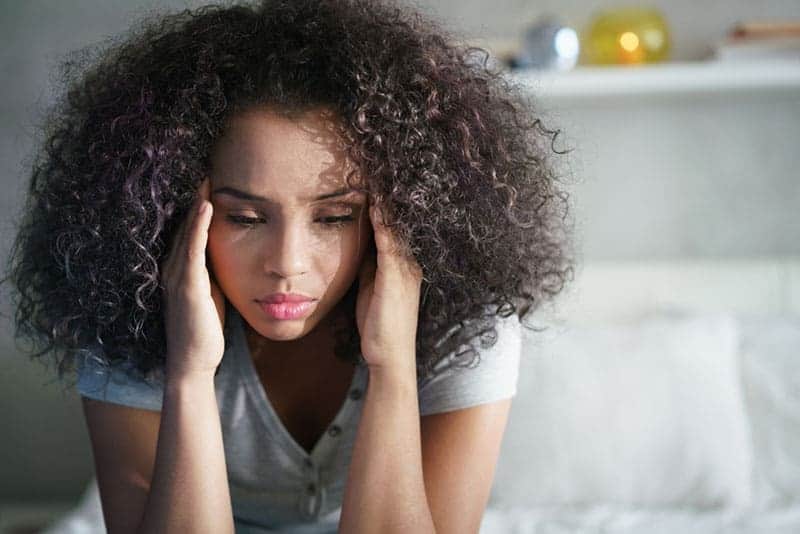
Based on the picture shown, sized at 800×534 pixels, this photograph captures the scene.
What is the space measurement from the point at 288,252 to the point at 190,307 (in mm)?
159

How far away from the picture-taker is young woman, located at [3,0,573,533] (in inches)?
39.0

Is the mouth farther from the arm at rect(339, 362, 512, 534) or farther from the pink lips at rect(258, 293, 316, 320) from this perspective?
the arm at rect(339, 362, 512, 534)

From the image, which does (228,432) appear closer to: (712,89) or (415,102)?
(415,102)

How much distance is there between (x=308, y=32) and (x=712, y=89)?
142 cm

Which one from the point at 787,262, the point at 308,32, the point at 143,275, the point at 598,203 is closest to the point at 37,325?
the point at 143,275

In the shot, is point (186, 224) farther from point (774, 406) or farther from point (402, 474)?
point (774, 406)

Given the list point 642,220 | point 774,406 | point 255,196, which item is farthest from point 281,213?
point 642,220

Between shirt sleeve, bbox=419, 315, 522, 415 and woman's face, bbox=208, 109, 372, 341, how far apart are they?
235 millimetres

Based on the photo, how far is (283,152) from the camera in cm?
A: 97

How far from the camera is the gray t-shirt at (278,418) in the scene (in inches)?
46.4

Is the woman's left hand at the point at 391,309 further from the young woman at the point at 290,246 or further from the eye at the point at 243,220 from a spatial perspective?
the eye at the point at 243,220

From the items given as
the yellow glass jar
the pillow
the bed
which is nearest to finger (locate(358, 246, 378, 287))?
the bed

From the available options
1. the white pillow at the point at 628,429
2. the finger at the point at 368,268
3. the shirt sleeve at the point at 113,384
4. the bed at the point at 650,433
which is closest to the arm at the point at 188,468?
the shirt sleeve at the point at 113,384

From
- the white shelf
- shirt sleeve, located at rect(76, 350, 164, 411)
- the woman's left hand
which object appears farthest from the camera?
the white shelf
